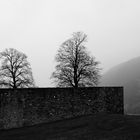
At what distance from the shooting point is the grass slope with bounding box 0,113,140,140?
18844 mm

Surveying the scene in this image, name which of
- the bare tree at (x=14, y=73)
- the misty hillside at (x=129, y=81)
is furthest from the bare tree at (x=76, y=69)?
the misty hillside at (x=129, y=81)

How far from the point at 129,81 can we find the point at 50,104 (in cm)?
13108

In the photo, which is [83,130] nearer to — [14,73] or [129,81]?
[14,73]

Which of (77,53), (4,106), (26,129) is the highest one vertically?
(77,53)

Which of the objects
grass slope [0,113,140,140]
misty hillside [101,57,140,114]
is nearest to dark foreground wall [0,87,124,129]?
grass slope [0,113,140,140]

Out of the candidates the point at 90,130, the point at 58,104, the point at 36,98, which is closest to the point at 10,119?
the point at 36,98

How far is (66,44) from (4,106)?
770 inches

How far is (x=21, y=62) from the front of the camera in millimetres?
46906

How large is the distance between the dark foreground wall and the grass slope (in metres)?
1.24

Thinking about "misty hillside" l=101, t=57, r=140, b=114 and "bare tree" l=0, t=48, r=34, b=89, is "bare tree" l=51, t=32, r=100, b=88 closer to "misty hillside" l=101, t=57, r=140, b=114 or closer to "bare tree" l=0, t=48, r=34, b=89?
"bare tree" l=0, t=48, r=34, b=89

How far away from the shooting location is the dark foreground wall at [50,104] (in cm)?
2653

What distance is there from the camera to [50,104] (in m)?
27.8

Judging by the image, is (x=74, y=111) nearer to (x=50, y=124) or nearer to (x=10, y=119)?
(x=50, y=124)

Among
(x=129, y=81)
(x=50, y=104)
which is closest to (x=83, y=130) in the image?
(x=50, y=104)
